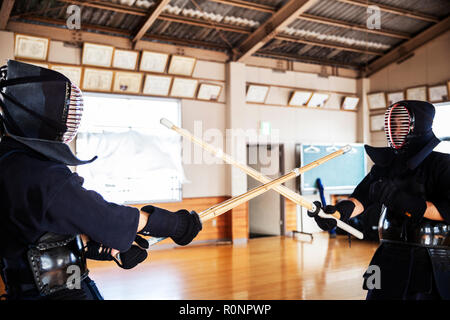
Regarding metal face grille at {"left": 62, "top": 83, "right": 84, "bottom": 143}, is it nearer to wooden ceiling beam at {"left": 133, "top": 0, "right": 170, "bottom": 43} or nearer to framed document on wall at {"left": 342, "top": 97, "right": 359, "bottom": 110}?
wooden ceiling beam at {"left": 133, "top": 0, "right": 170, "bottom": 43}

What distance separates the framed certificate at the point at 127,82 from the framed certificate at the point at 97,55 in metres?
0.28

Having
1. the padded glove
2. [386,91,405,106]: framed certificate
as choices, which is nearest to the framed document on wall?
[386,91,405,106]: framed certificate

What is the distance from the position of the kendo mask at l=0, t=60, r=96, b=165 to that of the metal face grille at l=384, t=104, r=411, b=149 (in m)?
1.76

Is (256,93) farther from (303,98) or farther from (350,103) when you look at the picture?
(350,103)

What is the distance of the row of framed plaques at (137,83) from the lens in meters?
6.27

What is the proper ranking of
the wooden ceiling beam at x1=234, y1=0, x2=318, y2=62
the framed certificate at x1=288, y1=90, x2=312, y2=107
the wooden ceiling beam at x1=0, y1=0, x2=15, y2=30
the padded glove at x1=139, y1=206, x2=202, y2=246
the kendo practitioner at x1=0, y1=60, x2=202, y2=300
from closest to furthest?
the kendo practitioner at x1=0, y1=60, x2=202, y2=300, the padded glove at x1=139, y1=206, x2=202, y2=246, the wooden ceiling beam at x1=0, y1=0, x2=15, y2=30, the wooden ceiling beam at x1=234, y1=0, x2=318, y2=62, the framed certificate at x1=288, y1=90, x2=312, y2=107

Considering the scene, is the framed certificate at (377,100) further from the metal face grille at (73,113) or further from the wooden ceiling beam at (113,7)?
the metal face grille at (73,113)

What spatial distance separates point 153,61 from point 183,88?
30.9 inches

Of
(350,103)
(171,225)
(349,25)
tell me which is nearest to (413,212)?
(171,225)

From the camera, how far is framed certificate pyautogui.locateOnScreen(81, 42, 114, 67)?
20.5 feet

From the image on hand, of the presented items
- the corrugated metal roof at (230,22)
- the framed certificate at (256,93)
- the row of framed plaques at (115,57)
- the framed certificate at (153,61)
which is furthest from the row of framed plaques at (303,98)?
the framed certificate at (153,61)

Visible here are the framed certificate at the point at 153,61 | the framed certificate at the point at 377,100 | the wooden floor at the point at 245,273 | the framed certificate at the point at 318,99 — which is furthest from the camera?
the framed certificate at the point at 377,100

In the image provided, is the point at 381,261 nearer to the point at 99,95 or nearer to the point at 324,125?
the point at 99,95

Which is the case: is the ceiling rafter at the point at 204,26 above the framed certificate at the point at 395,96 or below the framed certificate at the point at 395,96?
above
